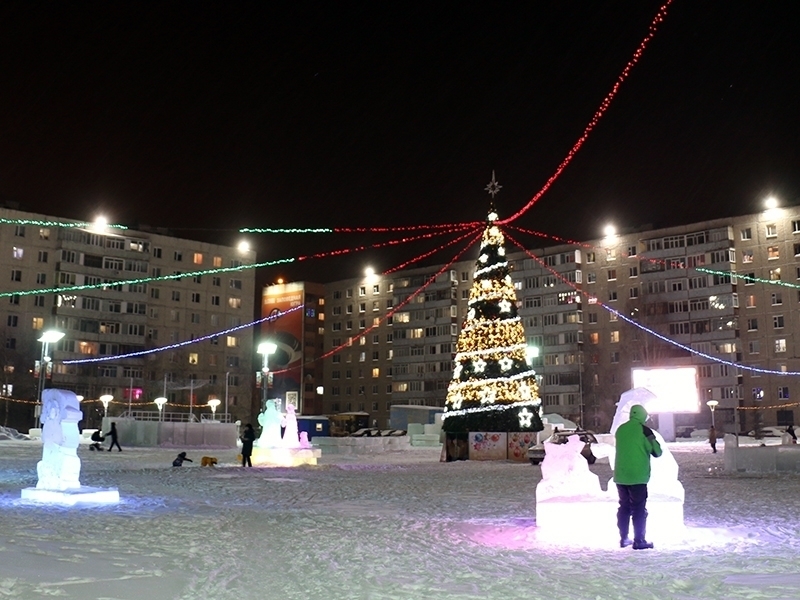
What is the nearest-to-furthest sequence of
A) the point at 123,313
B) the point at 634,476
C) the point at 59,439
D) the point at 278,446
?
the point at 634,476 < the point at 59,439 < the point at 278,446 < the point at 123,313

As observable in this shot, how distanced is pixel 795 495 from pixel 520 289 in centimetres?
7312

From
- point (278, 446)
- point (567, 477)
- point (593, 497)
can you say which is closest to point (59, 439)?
point (567, 477)

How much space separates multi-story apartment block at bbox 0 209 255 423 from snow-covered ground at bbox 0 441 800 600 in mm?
54400

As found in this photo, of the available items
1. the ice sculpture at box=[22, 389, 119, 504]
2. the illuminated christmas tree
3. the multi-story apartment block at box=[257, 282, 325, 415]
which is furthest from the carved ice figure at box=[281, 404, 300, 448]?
the multi-story apartment block at box=[257, 282, 325, 415]

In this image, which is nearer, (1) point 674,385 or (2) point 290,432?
(2) point 290,432

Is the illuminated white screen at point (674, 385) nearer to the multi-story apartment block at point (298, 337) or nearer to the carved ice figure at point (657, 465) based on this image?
the carved ice figure at point (657, 465)

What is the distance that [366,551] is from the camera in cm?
908

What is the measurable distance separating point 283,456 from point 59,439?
51.0 feet

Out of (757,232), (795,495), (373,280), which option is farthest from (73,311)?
(795,495)

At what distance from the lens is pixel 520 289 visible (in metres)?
89.5

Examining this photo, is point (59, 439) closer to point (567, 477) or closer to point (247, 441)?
point (567, 477)

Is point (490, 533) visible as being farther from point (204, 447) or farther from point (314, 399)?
point (314, 399)

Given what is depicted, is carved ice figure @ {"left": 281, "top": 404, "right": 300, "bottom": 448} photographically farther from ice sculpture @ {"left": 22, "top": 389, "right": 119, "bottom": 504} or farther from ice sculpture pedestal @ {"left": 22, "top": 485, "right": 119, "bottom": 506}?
ice sculpture pedestal @ {"left": 22, "top": 485, "right": 119, "bottom": 506}

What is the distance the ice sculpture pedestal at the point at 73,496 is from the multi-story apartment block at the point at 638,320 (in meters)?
54.1
